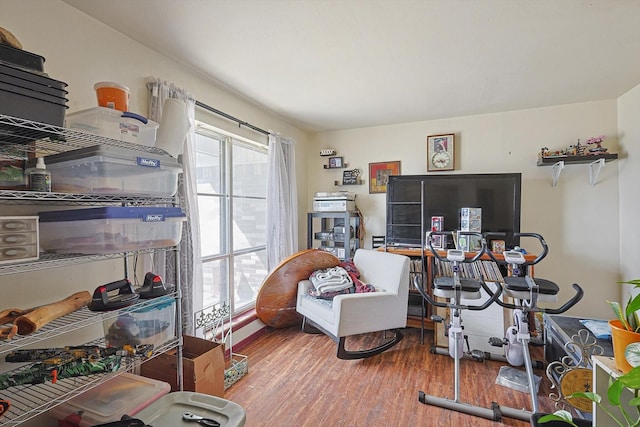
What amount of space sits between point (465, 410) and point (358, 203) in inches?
97.3

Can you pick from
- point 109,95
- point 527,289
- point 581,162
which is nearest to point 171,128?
point 109,95

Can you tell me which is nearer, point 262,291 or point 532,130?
point 262,291

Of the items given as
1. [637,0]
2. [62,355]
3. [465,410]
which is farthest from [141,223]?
[637,0]

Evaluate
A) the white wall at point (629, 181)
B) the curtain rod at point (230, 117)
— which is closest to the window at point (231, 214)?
the curtain rod at point (230, 117)

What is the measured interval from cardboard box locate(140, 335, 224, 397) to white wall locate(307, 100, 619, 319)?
9.42ft

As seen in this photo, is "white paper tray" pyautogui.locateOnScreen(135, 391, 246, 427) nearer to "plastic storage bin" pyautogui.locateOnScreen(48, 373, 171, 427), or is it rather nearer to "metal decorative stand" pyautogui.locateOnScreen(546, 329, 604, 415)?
"plastic storage bin" pyautogui.locateOnScreen(48, 373, 171, 427)

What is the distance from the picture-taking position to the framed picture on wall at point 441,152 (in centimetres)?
343

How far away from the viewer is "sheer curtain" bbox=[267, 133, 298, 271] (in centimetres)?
321

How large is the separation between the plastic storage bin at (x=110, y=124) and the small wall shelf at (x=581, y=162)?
3.39m

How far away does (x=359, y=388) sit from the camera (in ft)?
7.09

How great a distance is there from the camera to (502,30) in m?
1.76

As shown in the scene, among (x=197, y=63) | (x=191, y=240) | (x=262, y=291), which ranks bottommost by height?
(x=262, y=291)

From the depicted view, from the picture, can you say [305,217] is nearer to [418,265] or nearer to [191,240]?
[418,265]

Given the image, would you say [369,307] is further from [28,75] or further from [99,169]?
[28,75]
